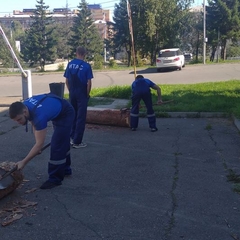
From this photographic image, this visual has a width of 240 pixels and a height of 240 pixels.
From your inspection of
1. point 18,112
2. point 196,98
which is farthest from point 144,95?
point 18,112

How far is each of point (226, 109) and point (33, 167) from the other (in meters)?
7.47

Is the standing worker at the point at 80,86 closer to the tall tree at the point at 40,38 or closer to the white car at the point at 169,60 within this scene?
the white car at the point at 169,60

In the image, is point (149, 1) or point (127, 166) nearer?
point (127, 166)

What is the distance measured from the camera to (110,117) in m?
11.4

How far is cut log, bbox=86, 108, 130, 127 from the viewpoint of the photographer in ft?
37.0

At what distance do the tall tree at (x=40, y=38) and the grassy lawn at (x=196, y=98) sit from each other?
120ft

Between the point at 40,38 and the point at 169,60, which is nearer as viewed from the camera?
the point at 169,60

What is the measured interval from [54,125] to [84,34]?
50688mm

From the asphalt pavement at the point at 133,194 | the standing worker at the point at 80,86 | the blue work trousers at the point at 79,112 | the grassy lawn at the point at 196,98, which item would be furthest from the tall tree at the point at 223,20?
the blue work trousers at the point at 79,112

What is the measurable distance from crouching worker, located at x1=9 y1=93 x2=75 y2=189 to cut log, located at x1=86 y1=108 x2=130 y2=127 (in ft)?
14.4

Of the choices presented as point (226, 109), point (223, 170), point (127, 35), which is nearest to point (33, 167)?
point (223, 170)

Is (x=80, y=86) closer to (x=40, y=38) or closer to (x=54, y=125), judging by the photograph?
(x=54, y=125)

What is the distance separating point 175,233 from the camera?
4895mm

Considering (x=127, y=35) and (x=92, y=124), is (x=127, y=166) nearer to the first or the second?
(x=92, y=124)
